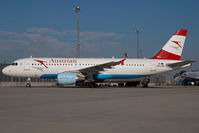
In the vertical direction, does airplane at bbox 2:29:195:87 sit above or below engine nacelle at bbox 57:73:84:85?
above

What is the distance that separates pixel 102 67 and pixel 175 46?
10.7 meters

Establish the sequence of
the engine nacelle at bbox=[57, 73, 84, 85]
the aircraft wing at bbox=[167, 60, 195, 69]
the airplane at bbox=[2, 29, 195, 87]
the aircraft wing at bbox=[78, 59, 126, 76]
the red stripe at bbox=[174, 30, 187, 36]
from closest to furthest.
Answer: the engine nacelle at bbox=[57, 73, 84, 85]
the aircraft wing at bbox=[78, 59, 126, 76]
the airplane at bbox=[2, 29, 195, 87]
the aircraft wing at bbox=[167, 60, 195, 69]
the red stripe at bbox=[174, 30, 187, 36]

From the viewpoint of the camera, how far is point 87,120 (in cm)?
608

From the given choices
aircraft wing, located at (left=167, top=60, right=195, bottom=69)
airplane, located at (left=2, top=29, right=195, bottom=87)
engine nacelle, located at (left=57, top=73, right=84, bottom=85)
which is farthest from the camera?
aircraft wing, located at (left=167, top=60, right=195, bottom=69)

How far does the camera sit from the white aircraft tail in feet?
99.6

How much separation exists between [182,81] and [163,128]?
1909 inches

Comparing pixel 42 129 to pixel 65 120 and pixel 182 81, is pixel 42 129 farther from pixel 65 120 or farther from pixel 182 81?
pixel 182 81

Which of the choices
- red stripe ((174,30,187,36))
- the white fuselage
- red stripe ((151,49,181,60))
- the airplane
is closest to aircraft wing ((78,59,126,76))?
the airplane

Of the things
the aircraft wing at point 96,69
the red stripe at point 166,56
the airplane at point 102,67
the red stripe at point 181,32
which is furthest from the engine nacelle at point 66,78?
the red stripe at point 181,32

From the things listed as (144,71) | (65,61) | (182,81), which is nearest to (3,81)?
(65,61)

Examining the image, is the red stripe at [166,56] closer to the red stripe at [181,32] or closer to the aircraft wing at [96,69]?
the red stripe at [181,32]

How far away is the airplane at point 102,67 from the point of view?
26.6 metres

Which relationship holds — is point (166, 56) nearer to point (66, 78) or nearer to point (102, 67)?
point (102, 67)

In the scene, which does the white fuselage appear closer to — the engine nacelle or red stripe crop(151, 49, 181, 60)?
red stripe crop(151, 49, 181, 60)
